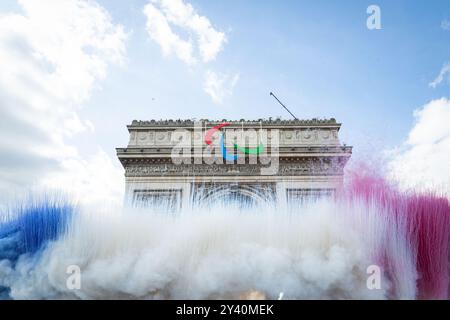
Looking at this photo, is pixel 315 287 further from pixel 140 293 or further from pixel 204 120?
pixel 204 120

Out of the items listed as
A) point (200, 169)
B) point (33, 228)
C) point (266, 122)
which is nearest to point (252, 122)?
point (266, 122)

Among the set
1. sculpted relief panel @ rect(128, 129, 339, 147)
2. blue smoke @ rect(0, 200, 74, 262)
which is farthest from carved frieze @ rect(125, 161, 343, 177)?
blue smoke @ rect(0, 200, 74, 262)

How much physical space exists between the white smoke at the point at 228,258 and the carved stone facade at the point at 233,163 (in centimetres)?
1111

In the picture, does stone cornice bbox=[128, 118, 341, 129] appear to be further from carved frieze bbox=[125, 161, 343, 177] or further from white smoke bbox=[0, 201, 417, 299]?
white smoke bbox=[0, 201, 417, 299]

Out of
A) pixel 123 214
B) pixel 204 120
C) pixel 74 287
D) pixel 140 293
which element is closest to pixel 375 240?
pixel 140 293

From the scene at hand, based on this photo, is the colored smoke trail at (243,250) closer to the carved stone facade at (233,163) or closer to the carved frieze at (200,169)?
the carved stone facade at (233,163)

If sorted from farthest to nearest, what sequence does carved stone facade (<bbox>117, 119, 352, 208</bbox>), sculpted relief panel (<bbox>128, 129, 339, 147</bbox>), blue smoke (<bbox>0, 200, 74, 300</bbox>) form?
1. sculpted relief panel (<bbox>128, 129, 339, 147</bbox>)
2. carved stone facade (<bbox>117, 119, 352, 208</bbox>)
3. blue smoke (<bbox>0, 200, 74, 300</bbox>)

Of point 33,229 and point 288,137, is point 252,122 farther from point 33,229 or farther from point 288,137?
point 33,229

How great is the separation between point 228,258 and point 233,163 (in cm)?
1190

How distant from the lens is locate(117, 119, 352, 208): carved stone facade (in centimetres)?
1405

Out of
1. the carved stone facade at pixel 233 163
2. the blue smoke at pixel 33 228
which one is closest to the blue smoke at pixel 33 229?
the blue smoke at pixel 33 228

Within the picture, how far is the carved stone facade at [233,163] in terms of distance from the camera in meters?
14.0

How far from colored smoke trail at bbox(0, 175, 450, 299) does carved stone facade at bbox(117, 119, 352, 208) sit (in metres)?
11.0

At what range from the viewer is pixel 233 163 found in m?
14.3
